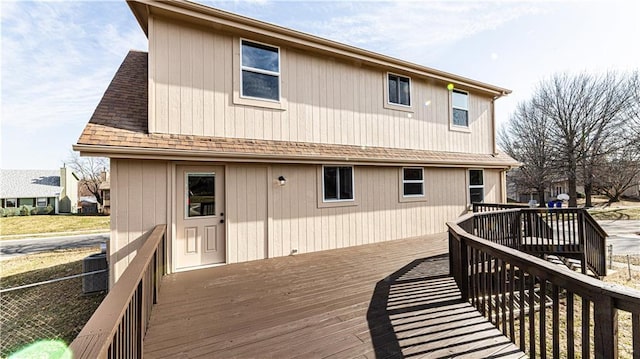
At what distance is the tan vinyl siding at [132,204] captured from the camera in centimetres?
481

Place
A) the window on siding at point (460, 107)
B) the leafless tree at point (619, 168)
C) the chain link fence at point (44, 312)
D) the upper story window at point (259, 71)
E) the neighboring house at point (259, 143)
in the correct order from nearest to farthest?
the chain link fence at point (44, 312)
the neighboring house at point (259, 143)
the upper story window at point (259, 71)
the window on siding at point (460, 107)
the leafless tree at point (619, 168)

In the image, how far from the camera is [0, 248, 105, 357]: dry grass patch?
4.75 metres

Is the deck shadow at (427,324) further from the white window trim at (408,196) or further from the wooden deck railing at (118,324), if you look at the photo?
the white window trim at (408,196)

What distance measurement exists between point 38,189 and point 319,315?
4338 centimetres

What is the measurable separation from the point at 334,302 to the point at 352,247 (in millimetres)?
3353

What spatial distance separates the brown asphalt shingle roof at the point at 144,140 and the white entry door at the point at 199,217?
562 mm

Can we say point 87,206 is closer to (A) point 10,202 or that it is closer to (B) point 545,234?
(A) point 10,202

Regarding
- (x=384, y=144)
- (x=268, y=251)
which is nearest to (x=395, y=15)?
(x=384, y=144)

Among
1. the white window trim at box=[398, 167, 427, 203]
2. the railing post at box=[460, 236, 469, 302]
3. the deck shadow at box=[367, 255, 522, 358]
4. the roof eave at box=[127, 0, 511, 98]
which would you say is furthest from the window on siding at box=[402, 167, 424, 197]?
the railing post at box=[460, 236, 469, 302]

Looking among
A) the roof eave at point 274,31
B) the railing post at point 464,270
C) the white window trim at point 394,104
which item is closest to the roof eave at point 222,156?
the white window trim at point 394,104

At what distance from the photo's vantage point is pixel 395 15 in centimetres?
811

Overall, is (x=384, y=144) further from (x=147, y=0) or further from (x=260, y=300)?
(x=147, y=0)

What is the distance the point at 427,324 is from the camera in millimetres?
3166

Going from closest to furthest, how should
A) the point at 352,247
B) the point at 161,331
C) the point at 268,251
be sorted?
the point at 161,331 < the point at 268,251 < the point at 352,247
